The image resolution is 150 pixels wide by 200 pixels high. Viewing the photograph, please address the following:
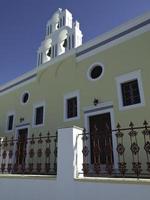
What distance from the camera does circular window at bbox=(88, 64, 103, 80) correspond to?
9430 mm

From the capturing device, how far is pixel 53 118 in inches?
420

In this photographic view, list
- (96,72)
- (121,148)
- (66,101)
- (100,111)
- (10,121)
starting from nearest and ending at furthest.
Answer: (121,148), (100,111), (96,72), (66,101), (10,121)

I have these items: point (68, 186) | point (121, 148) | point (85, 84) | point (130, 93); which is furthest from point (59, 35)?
point (68, 186)

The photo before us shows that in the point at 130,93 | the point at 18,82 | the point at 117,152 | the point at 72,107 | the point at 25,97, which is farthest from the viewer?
the point at 18,82

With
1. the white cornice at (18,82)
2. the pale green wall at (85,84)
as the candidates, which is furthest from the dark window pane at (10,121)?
the white cornice at (18,82)

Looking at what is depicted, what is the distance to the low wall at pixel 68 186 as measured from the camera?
369 cm

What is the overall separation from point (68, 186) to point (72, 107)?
19.6 ft

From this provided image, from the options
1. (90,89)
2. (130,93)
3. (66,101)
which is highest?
(90,89)

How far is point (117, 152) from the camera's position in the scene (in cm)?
614

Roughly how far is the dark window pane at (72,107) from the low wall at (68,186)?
5.04 metres

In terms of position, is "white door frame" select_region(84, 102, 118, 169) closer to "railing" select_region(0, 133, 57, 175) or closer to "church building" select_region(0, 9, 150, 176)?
"church building" select_region(0, 9, 150, 176)

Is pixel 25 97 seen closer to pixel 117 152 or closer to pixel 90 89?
pixel 90 89

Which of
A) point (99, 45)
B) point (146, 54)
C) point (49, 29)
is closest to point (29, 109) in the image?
point (99, 45)

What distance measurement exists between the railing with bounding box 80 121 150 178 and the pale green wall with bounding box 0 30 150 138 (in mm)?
765
